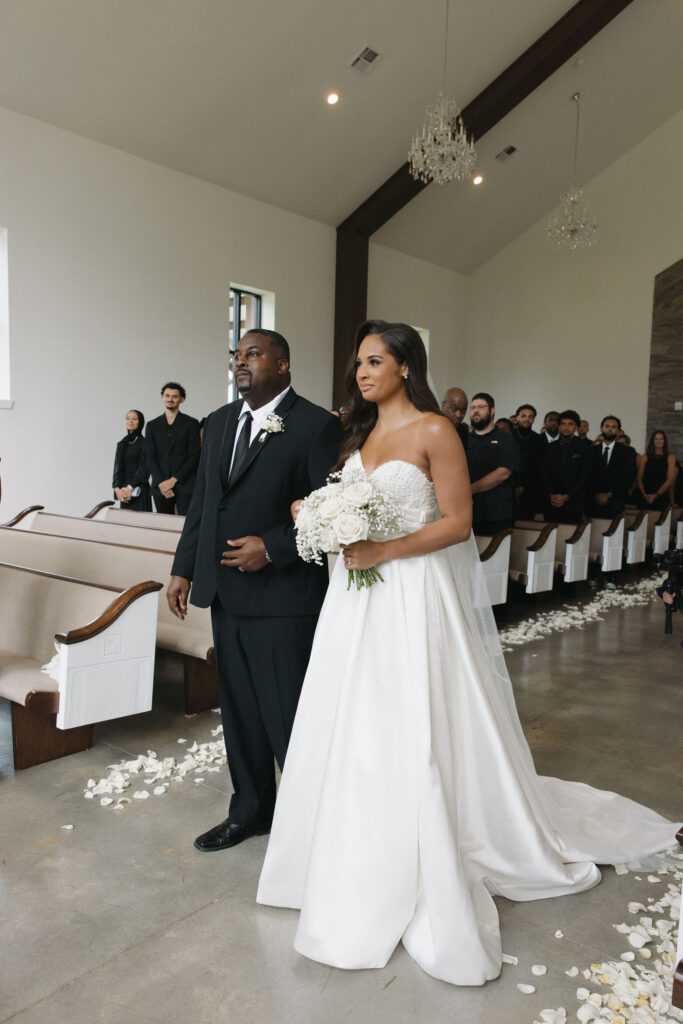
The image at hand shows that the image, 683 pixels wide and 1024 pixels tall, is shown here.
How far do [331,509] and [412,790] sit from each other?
0.75m

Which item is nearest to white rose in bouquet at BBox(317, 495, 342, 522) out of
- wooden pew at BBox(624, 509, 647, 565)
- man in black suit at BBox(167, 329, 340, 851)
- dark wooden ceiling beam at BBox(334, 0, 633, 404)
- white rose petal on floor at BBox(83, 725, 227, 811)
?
man in black suit at BBox(167, 329, 340, 851)

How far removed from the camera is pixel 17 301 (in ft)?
28.0

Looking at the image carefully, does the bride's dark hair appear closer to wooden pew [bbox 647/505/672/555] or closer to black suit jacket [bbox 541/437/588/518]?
black suit jacket [bbox 541/437/588/518]

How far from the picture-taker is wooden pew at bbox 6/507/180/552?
4.73 m

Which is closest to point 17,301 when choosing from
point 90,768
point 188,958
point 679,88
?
point 90,768

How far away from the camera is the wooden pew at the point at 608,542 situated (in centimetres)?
776

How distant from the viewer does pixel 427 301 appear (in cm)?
1503

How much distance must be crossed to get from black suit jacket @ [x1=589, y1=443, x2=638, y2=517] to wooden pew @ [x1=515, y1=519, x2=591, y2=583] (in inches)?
50.4

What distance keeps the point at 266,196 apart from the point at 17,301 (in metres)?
4.18

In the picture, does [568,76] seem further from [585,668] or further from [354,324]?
[585,668]

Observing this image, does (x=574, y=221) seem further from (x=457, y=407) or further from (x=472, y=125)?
(x=457, y=407)

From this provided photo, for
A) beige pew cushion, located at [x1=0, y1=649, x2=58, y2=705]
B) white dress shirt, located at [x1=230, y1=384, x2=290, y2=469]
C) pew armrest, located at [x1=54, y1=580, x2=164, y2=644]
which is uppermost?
white dress shirt, located at [x1=230, y1=384, x2=290, y2=469]

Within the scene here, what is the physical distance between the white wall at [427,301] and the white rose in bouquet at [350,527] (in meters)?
12.1

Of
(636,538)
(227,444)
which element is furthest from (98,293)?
(227,444)
